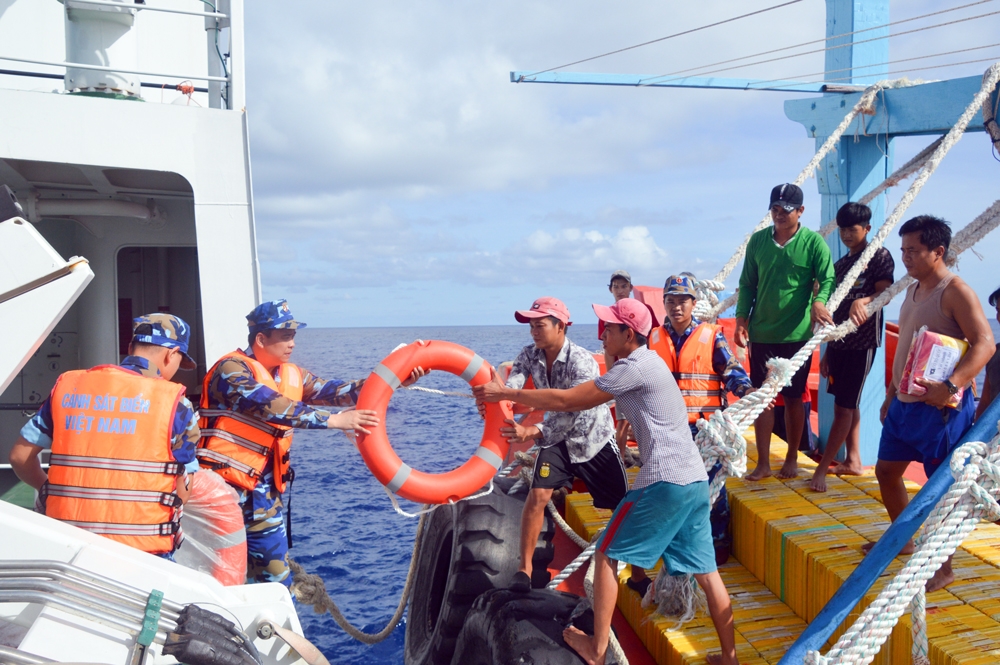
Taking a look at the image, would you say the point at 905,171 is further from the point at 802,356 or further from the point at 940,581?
the point at 940,581

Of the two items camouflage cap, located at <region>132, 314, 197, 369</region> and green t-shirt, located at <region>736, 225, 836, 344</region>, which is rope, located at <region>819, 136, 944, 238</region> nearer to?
green t-shirt, located at <region>736, 225, 836, 344</region>

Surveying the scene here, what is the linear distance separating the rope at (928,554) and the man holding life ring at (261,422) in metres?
2.35

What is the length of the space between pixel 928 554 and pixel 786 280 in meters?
2.03

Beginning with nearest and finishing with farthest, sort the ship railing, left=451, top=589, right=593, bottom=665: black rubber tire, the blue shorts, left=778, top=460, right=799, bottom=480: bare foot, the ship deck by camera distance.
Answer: the ship deck < left=451, top=589, right=593, bottom=665: black rubber tire < the blue shorts < left=778, top=460, right=799, bottom=480: bare foot < the ship railing

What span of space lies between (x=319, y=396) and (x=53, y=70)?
15.7 feet

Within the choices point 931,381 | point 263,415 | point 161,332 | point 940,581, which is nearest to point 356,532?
point 263,415

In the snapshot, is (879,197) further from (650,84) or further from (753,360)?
(650,84)

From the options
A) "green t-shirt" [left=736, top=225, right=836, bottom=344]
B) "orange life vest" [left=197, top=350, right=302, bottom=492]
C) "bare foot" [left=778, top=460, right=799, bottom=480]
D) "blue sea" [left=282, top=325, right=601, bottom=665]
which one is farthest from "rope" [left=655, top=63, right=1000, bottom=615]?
"blue sea" [left=282, top=325, right=601, bottom=665]

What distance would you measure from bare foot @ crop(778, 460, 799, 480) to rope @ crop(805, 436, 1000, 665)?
65.6 inches

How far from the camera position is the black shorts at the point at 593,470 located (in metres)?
3.59

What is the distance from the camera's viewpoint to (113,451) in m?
2.66

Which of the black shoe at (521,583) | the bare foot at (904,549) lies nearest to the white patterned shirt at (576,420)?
the black shoe at (521,583)

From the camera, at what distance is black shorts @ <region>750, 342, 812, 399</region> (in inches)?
165

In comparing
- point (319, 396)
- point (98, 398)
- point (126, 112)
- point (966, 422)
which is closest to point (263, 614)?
point (98, 398)
